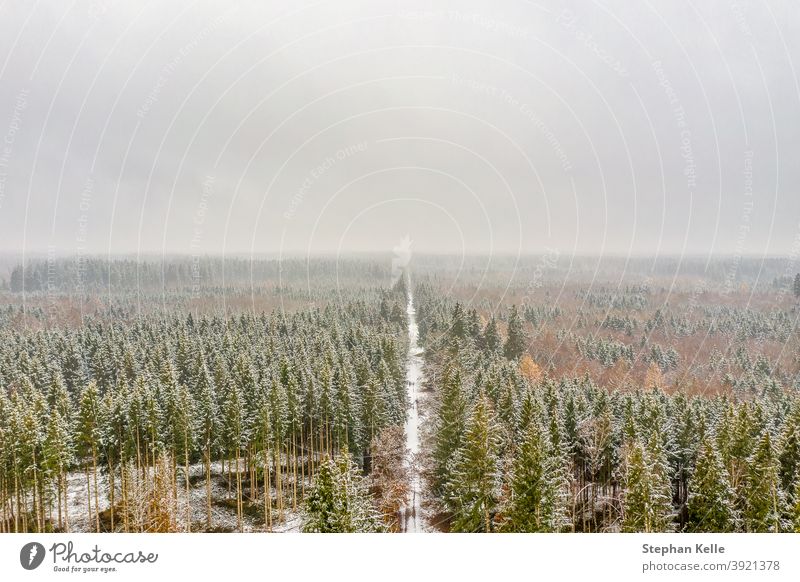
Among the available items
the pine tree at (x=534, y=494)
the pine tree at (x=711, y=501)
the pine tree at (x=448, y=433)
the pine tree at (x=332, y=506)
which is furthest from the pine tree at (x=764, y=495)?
the pine tree at (x=332, y=506)

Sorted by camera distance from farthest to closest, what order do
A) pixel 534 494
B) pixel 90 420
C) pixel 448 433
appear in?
pixel 90 420 < pixel 448 433 < pixel 534 494

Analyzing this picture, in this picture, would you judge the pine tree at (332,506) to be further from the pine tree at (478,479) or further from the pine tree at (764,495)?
the pine tree at (764,495)

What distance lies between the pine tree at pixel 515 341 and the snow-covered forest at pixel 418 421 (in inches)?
9.6

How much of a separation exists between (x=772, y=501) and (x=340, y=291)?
69.7 m

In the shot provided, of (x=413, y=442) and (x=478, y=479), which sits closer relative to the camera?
(x=478, y=479)

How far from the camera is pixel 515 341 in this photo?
49312 mm

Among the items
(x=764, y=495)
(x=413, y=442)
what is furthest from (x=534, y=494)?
(x=413, y=442)

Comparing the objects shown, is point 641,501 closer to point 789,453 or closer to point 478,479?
point 478,479

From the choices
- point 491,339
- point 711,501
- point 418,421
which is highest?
point 711,501

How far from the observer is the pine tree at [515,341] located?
49.1m

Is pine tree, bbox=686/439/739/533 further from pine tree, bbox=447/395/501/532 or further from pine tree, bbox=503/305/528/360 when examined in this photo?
pine tree, bbox=503/305/528/360

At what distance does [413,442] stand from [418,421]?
4238mm
